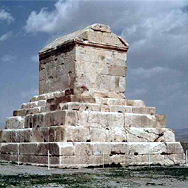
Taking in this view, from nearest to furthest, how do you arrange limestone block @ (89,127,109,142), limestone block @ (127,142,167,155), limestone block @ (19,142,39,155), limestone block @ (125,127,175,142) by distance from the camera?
1. limestone block @ (89,127,109,142)
2. limestone block @ (19,142,39,155)
3. limestone block @ (127,142,167,155)
4. limestone block @ (125,127,175,142)

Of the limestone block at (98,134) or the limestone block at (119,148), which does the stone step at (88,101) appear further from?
the limestone block at (119,148)

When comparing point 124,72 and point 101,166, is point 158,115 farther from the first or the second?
point 101,166

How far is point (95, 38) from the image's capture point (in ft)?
48.6

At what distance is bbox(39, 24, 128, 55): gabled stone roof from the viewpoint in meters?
14.5

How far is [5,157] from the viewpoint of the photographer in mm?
15148

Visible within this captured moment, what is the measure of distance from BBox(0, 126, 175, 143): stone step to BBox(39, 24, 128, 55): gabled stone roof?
316cm

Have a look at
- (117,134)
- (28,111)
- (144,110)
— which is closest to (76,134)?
(117,134)

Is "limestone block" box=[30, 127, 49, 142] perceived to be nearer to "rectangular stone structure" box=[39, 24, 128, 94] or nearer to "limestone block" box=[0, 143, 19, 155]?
"limestone block" box=[0, 143, 19, 155]

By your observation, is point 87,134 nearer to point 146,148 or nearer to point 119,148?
point 119,148

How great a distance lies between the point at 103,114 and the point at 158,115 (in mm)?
2430

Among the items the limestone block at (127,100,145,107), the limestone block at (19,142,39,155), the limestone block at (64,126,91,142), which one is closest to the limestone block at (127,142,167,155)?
the limestone block at (64,126,91,142)

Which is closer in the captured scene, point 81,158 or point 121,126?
point 81,158

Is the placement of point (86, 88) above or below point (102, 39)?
below

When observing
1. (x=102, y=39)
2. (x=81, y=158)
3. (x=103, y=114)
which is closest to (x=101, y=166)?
(x=81, y=158)
